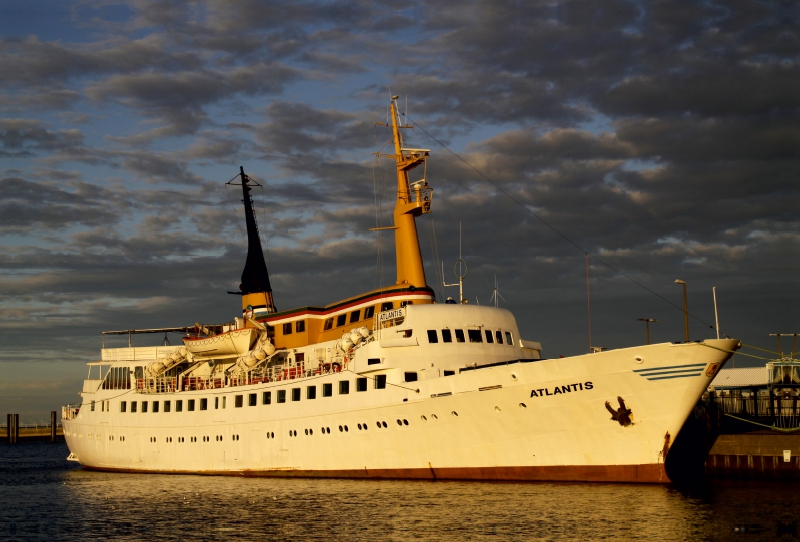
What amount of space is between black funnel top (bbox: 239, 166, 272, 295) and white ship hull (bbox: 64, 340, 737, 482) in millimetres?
9531

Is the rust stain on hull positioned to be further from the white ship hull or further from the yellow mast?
the yellow mast

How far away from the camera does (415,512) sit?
88.7 feet

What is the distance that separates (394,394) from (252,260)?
18483 millimetres

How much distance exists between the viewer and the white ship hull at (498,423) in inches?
1148

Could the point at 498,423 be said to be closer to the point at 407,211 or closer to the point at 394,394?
the point at 394,394

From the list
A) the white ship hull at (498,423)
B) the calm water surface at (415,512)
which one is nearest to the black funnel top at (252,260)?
the white ship hull at (498,423)

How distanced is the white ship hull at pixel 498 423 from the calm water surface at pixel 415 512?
0.80 m

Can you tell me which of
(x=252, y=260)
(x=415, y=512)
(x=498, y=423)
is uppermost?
(x=252, y=260)

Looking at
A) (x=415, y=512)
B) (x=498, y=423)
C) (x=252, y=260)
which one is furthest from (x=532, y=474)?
(x=252, y=260)

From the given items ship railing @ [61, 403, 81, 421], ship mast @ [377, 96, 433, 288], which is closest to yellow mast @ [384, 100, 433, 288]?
ship mast @ [377, 96, 433, 288]

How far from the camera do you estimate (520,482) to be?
3158 cm

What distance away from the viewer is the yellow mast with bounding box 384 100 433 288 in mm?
40312

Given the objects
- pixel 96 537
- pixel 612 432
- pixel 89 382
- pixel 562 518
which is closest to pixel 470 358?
pixel 612 432

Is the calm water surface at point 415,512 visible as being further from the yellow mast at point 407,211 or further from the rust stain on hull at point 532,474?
the yellow mast at point 407,211
